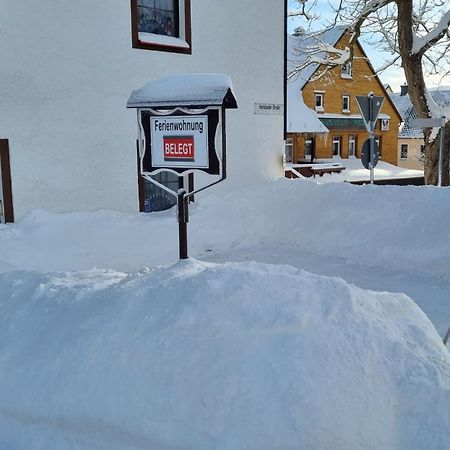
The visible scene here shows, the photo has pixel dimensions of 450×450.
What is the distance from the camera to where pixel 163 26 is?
1002cm

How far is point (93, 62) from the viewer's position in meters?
8.84

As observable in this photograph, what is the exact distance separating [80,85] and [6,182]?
198 centimetres

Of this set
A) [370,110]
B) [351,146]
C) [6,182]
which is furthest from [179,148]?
[351,146]

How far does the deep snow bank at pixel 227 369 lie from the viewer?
2.67 metres

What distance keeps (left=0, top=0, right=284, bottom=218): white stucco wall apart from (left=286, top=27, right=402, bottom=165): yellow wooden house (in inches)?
733

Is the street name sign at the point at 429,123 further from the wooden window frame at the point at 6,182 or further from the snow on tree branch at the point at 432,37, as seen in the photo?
the wooden window frame at the point at 6,182

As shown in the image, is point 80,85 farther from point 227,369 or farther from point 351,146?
point 351,146

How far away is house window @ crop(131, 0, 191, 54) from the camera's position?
954 cm

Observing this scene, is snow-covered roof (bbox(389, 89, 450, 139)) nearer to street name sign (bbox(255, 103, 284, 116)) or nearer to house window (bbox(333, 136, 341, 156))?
house window (bbox(333, 136, 341, 156))

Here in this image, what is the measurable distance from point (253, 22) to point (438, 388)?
9.72m

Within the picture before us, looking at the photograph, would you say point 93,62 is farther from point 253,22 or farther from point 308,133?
point 308,133

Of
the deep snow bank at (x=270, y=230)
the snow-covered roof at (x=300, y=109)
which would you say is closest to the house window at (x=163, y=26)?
the deep snow bank at (x=270, y=230)

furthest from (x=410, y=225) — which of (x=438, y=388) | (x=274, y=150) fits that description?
(x=438, y=388)

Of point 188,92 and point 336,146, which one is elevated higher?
point 188,92
